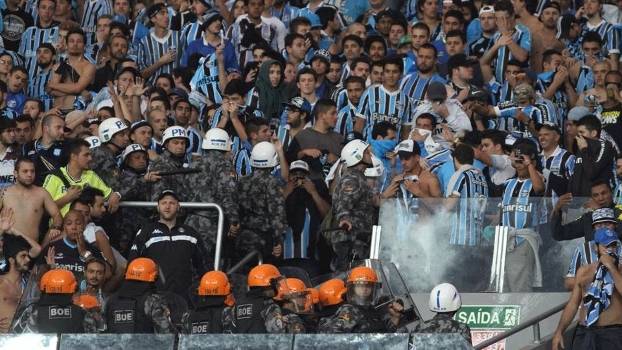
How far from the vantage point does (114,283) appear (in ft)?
79.6

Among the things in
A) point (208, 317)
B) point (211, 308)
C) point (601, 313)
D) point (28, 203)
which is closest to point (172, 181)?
point (28, 203)

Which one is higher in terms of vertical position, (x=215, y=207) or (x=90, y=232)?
(x=215, y=207)

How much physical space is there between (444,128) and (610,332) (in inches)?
184

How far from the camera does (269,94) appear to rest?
28.9 metres

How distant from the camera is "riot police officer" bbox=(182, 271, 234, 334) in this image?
2231 cm

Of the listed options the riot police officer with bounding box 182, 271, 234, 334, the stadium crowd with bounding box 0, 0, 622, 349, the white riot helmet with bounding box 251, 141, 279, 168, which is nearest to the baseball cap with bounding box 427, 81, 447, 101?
the stadium crowd with bounding box 0, 0, 622, 349

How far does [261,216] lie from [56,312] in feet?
13.2

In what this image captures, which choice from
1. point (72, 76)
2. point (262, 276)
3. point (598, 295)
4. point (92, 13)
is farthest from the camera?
point (92, 13)

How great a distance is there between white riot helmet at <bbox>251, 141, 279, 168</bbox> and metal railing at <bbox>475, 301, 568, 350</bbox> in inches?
139

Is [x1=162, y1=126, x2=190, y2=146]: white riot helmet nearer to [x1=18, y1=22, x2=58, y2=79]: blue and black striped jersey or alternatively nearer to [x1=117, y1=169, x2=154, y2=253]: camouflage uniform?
[x1=117, y1=169, x2=154, y2=253]: camouflage uniform

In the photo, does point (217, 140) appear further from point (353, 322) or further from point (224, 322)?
point (353, 322)

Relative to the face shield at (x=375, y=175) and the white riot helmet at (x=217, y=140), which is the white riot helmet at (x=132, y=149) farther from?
the face shield at (x=375, y=175)

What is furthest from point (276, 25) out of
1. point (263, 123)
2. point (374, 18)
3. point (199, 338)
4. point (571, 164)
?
point (199, 338)

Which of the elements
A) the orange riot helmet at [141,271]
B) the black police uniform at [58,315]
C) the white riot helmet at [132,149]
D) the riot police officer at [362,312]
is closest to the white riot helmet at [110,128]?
the white riot helmet at [132,149]
